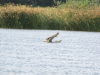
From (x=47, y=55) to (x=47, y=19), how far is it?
18.5m

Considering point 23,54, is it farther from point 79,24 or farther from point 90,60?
point 79,24

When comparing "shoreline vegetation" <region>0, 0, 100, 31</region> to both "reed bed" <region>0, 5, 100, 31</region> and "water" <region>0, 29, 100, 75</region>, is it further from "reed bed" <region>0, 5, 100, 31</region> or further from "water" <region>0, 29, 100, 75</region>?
"water" <region>0, 29, 100, 75</region>

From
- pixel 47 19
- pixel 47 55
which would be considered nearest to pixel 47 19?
pixel 47 19

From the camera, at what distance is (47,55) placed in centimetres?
2497

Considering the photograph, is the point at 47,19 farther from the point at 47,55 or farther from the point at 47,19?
the point at 47,55

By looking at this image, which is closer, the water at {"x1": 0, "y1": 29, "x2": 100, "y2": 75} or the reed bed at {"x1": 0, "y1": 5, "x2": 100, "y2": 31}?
the water at {"x1": 0, "y1": 29, "x2": 100, "y2": 75}

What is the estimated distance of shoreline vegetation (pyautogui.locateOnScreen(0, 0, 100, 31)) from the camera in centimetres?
4288

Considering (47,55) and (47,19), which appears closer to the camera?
(47,55)

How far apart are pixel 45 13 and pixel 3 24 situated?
11.5ft

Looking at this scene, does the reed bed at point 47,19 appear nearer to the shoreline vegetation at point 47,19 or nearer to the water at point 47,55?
the shoreline vegetation at point 47,19

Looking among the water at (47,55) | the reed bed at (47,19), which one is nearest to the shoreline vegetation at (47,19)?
the reed bed at (47,19)

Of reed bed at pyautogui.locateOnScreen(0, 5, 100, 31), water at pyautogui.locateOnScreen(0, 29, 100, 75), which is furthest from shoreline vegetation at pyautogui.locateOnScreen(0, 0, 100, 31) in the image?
water at pyautogui.locateOnScreen(0, 29, 100, 75)

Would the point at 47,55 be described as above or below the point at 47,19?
above

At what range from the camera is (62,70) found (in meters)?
20.5
